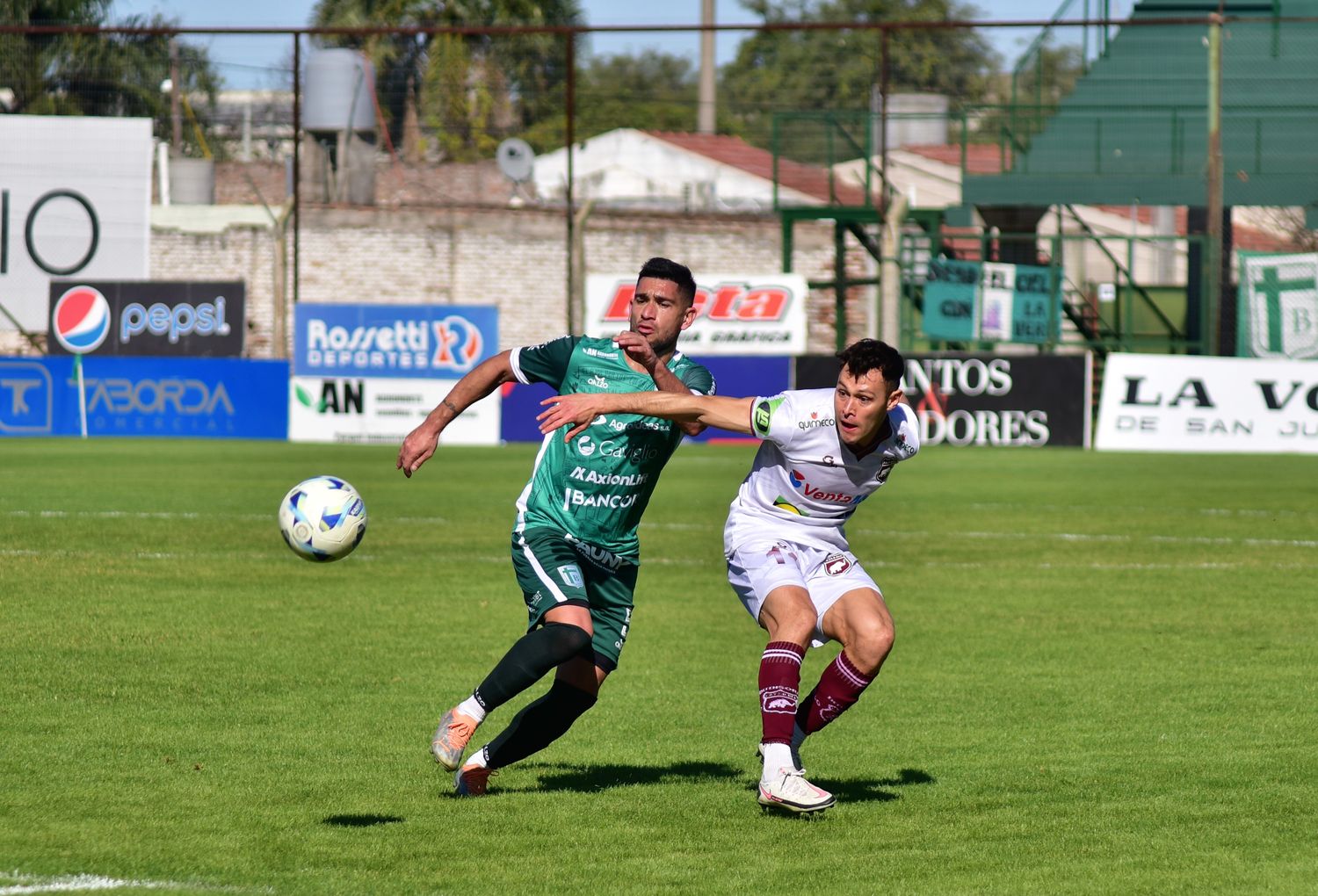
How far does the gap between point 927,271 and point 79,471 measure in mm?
14824

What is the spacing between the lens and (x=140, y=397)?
29312 millimetres

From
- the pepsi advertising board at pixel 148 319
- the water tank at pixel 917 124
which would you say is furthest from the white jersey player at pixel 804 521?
the water tank at pixel 917 124

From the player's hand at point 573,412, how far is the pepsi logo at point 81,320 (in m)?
25.9

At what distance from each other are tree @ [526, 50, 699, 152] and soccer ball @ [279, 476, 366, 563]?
94.1 feet

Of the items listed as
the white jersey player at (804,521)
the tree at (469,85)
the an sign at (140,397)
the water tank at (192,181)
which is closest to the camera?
the white jersey player at (804,521)

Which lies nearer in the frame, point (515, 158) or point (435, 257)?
point (435, 257)

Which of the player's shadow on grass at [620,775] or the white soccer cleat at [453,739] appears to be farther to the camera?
the player's shadow on grass at [620,775]

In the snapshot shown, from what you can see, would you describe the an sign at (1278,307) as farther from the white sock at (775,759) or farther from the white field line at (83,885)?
the white field line at (83,885)

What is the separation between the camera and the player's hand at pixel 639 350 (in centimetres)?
628

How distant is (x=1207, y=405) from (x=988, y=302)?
4460mm

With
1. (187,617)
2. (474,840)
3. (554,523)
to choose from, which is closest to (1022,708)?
(554,523)

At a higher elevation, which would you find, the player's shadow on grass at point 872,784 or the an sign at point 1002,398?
the an sign at point 1002,398

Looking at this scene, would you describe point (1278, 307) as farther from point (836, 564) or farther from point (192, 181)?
point (192, 181)

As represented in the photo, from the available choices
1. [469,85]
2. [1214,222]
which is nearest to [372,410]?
[469,85]
